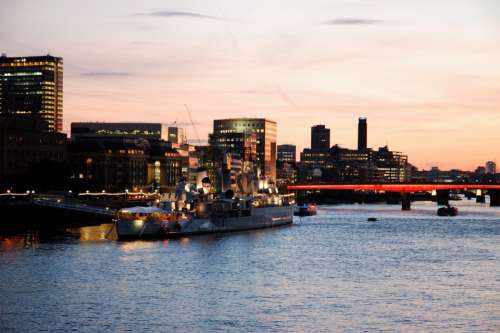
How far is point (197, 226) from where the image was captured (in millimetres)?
106438

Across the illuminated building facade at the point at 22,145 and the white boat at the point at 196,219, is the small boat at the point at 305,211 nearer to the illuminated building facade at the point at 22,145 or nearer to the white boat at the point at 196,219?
the white boat at the point at 196,219

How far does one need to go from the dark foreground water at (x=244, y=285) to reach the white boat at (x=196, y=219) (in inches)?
120

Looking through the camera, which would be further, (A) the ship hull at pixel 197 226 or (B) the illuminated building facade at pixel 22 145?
(B) the illuminated building facade at pixel 22 145

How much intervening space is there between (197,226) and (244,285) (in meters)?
43.4

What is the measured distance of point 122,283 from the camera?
63.5 m

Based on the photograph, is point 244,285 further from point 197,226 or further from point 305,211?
point 305,211

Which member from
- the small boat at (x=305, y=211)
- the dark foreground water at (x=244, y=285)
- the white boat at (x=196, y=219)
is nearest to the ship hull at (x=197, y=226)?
the white boat at (x=196, y=219)

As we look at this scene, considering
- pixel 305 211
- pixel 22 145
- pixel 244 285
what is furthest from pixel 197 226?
pixel 22 145

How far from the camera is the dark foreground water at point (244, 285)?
49.7 metres

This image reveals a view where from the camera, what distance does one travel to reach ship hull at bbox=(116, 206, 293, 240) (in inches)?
3848

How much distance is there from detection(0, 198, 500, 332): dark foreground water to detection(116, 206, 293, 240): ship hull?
9.14 feet

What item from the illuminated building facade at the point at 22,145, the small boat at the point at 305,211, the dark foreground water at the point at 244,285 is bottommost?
the dark foreground water at the point at 244,285

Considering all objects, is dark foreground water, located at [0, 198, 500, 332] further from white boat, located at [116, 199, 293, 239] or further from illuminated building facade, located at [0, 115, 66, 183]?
illuminated building facade, located at [0, 115, 66, 183]

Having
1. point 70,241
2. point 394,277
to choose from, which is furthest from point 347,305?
point 70,241
